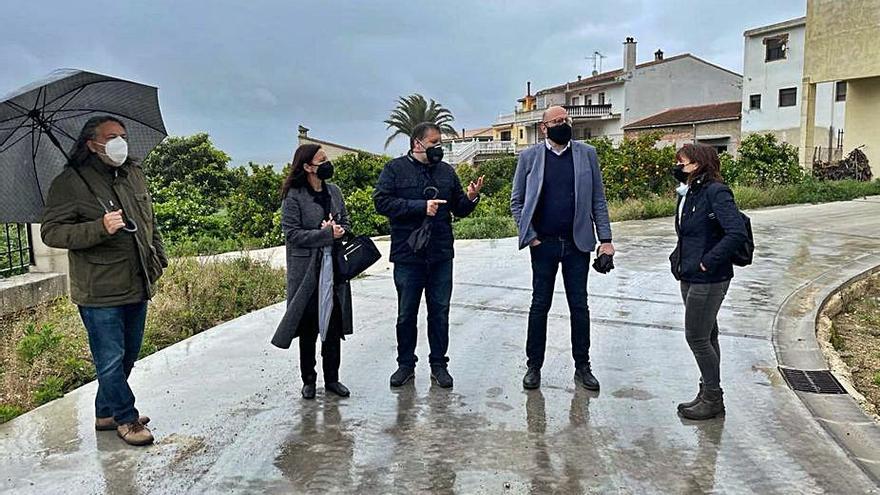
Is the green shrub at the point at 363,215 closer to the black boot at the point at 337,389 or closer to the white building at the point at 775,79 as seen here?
the black boot at the point at 337,389

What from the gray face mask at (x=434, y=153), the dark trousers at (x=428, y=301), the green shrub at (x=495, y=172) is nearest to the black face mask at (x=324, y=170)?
Result: the gray face mask at (x=434, y=153)

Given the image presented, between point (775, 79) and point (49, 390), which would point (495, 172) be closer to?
point (775, 79)

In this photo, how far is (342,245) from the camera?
4453mm

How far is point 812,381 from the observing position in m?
4.71

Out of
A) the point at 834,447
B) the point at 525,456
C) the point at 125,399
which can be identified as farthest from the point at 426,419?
the point at 834,447

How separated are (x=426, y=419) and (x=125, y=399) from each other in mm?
1646

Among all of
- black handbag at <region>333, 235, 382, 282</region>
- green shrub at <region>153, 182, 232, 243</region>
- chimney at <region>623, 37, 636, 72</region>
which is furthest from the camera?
chimney at <region>623, 37, 636, 72</region>

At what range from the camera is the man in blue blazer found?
4.44m

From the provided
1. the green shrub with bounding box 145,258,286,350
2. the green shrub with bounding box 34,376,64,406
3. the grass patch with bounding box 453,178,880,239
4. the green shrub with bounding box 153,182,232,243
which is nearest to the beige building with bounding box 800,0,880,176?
the grass patch with bounding box 453,178,880,239

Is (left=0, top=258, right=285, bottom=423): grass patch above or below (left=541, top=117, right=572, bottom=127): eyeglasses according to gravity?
below

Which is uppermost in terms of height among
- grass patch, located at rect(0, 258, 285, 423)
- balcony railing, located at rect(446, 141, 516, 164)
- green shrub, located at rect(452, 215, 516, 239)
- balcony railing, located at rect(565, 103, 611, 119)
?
balcony railing, located at rect(565, 103, 611, 119)

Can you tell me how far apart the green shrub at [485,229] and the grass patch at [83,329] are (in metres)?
5.35

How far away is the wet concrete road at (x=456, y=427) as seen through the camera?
3.35 meters

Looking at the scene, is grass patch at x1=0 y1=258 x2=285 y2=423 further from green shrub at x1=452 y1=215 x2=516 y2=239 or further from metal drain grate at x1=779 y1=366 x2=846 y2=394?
green shrub at x1=452 y1=215 x2=516 y2=239
